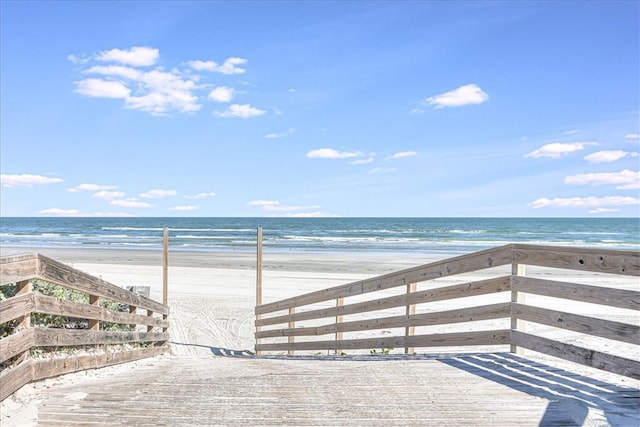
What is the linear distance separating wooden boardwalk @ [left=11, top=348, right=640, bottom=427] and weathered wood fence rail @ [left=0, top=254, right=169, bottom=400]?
0.23 meters

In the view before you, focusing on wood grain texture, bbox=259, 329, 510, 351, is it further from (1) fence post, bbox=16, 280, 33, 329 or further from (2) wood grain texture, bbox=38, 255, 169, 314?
(1) fence post, bbox=16, 280, 33, 329

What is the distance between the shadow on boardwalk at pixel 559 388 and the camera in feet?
10.8

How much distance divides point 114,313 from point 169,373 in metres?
1.16

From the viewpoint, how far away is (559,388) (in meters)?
3.84

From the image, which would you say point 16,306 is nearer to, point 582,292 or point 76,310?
point 76,310

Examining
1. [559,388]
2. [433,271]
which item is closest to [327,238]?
[433,271]

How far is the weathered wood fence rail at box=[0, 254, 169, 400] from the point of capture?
3.33m

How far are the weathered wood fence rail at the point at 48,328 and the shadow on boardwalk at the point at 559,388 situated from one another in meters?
3.01

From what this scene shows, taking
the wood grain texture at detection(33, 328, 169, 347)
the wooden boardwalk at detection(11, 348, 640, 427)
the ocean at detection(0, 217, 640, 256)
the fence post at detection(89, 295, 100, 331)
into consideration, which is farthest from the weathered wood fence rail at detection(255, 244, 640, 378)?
the ocean at detection(0, 217, 640, 256)

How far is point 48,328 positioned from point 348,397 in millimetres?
2295

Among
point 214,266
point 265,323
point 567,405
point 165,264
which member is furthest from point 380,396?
point 214,266

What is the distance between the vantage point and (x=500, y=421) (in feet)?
10.5

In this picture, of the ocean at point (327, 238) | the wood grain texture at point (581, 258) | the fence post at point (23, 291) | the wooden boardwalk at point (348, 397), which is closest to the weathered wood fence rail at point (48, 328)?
the fence post at point (23, 291)

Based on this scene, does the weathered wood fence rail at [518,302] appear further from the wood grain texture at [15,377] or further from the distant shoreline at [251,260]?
the distant shoreline at [251,260]
